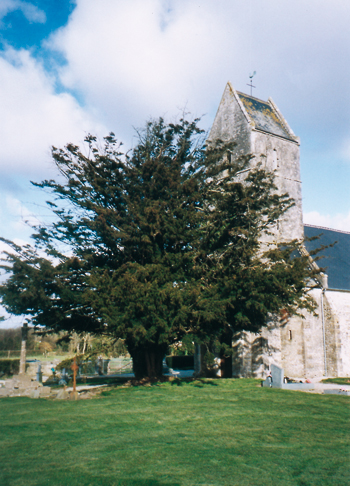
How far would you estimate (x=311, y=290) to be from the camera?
2211 cm

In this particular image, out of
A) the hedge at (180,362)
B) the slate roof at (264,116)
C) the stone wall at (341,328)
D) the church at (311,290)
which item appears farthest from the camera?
the hedge at (180,362)


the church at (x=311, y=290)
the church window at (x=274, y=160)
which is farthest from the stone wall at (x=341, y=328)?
the church window at (x=274, y=160)

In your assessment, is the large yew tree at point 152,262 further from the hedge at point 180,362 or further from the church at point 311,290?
the hedge at point 180,362

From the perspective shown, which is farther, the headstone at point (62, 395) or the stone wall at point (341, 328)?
the stone wall at point (341, 328)

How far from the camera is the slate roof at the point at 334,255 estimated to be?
24016 millimetres

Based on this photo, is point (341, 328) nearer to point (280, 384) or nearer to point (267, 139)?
point (280, 384)

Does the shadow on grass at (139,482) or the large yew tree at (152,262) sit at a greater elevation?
the large yew tree at (152,262)

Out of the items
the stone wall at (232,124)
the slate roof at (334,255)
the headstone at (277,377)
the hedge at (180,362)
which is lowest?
the hedge at (180,362)

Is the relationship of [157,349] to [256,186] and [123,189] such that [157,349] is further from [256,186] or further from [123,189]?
[256,186]

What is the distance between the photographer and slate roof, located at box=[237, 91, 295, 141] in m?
24.3

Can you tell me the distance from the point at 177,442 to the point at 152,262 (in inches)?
344

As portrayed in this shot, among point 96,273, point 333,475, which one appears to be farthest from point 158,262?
point 333,475

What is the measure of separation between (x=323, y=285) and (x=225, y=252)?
1005 centimetres

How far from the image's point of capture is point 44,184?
16297 millimetres
